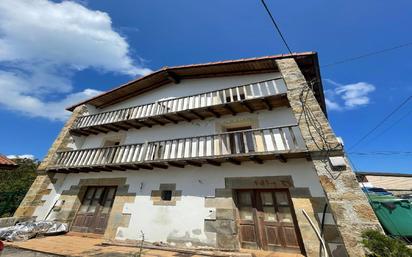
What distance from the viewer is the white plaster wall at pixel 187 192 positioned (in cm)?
600

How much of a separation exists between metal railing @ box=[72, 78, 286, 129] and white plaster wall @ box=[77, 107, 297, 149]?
720 mm

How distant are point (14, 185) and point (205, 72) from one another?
18302mm

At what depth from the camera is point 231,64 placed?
8.80 m

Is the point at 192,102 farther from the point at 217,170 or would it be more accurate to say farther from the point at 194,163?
the point at 217,170

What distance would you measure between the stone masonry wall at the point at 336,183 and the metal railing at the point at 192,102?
1.21m

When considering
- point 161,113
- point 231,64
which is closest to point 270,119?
point 231,64

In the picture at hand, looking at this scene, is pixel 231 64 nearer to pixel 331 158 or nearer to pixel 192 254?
pixel 331 158

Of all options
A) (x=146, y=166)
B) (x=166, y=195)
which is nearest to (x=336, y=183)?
(x=166, y=195)

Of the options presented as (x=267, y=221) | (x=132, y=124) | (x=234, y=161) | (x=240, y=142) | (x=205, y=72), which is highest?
(x=205, y=72)

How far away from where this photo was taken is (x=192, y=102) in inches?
351

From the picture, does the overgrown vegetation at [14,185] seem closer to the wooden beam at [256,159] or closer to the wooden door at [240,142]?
the wooden door at [240,142]

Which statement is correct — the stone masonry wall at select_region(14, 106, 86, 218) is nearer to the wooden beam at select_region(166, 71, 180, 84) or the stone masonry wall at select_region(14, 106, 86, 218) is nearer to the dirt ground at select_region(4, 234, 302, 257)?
the dirt ground at select_region(4, 234, 302, 257)

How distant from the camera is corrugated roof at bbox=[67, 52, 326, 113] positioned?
791 centimetres

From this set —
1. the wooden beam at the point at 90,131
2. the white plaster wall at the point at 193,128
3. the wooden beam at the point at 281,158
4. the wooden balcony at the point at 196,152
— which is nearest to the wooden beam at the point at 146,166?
the wooden balcony at the point at 196,152
